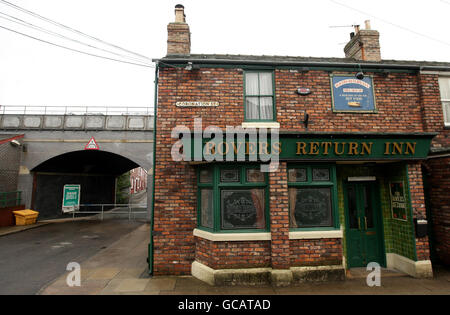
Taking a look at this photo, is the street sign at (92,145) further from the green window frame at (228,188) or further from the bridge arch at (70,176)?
the green window frame at (228,188)

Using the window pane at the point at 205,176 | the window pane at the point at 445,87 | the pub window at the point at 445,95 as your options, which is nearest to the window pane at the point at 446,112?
the pub window at the point at 445,95

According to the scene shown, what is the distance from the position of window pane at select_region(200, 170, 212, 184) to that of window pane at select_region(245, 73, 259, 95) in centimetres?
255

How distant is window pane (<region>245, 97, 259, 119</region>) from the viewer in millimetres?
6469

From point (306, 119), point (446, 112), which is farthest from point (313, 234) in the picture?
point (446, 112)

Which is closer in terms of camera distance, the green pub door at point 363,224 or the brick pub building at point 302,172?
the brick pub building at point 302,172

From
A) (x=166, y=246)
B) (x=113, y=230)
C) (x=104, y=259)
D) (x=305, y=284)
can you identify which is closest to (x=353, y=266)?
(x=305, y=284)

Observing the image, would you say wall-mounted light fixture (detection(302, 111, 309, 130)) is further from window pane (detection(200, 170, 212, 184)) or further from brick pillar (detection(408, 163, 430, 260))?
brick pillar (detection(408, 163, 430, 260))

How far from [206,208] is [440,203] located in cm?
679

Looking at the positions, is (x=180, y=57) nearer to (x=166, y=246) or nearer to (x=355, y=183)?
(x=166, y=246)

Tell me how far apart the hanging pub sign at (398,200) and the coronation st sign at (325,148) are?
94cm

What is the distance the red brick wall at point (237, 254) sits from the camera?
18.4 feet

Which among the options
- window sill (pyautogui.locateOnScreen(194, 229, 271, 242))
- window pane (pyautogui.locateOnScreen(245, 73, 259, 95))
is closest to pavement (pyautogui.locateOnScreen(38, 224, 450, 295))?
window sill (pyautogui.locateOnScreen(194, 229, 271, 242))

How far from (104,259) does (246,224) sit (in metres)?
5.23
